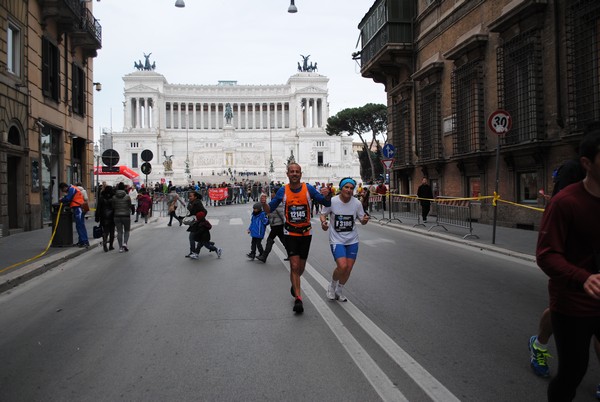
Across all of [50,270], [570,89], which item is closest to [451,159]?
[570,89]

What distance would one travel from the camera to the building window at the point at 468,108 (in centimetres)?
1805

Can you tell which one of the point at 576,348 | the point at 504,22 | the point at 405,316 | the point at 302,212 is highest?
the point at 504,22

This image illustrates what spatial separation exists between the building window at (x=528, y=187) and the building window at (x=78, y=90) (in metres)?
18.9

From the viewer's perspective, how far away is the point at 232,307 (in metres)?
6.55

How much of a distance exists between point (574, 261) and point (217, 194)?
37.1 metres

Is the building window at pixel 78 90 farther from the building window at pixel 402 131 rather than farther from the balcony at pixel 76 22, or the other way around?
the building window at pixel 402 131

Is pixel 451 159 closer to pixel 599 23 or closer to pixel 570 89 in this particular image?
pixel 570 89

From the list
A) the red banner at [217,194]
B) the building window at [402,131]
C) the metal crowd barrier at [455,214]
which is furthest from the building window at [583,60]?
the red banner at [217,194]

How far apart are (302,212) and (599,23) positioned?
1021cm

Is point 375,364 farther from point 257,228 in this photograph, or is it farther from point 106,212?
point 106,212

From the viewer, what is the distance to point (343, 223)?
6.75m

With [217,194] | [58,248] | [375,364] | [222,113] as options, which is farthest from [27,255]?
[222,113]

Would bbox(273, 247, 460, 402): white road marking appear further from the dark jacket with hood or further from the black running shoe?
the dark jacket with hood

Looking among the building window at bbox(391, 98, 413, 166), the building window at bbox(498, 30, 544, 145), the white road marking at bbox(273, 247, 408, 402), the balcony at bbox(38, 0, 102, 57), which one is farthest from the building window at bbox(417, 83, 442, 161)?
the white road marking at bbox(273, 247, 408, 402)
